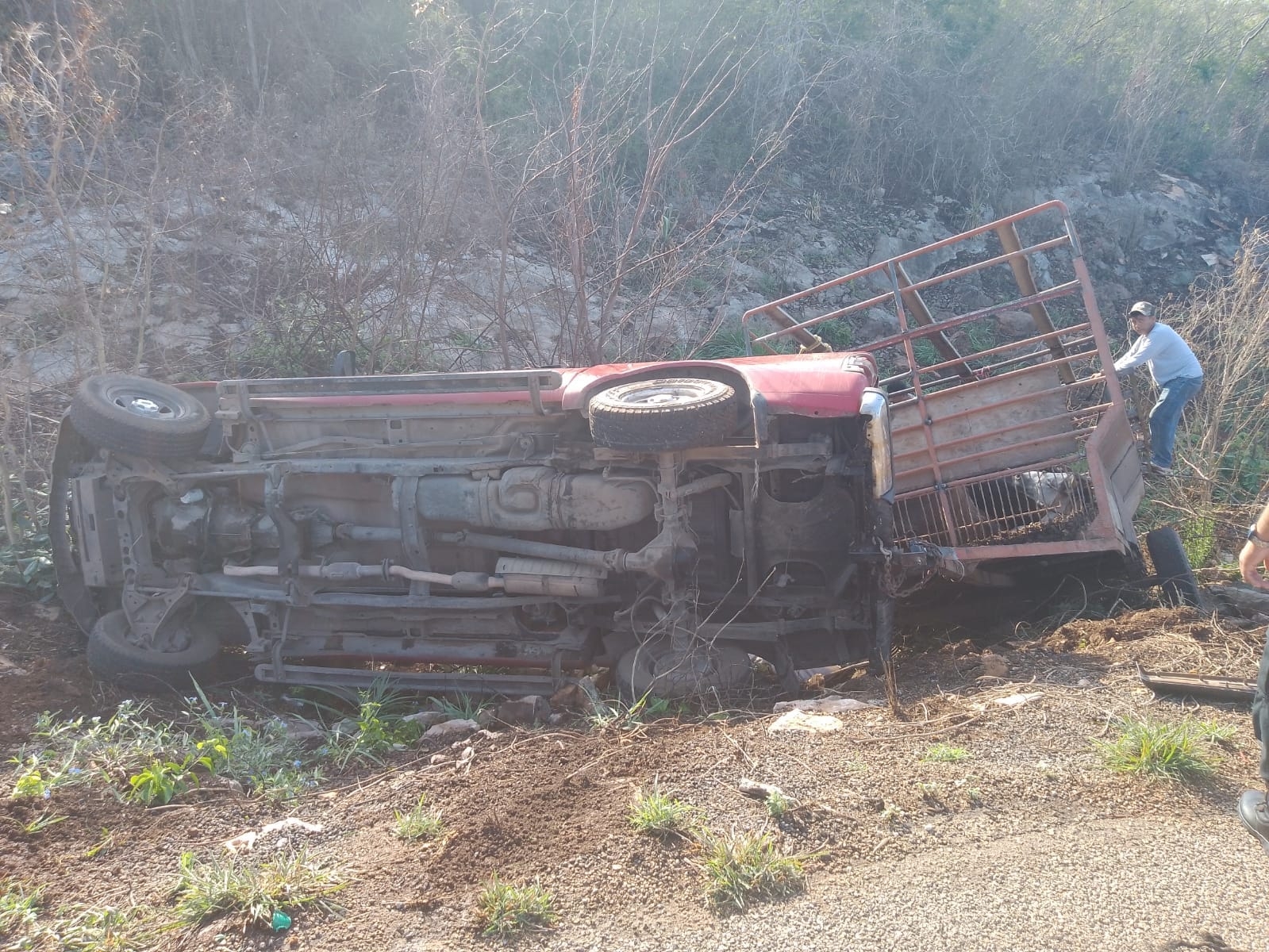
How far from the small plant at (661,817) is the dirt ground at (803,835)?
0.16 ft

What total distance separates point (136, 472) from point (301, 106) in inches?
345

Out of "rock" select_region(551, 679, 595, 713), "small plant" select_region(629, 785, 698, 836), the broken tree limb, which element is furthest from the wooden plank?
"small plant" select_region(629, 785, 698, 836)

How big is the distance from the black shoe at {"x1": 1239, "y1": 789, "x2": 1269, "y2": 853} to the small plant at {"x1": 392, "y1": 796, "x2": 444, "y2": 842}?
2405 mm

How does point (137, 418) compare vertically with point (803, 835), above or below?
above

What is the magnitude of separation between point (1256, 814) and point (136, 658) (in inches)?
205

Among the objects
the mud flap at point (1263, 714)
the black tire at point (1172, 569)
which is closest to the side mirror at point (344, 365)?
the mud flap at point (1263, 714)

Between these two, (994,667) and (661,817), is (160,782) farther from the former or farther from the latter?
(994,667)

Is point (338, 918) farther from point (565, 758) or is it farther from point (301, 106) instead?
point (301, 106)

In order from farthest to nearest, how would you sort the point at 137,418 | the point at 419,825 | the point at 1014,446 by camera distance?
the point at 1014,446 < the point at 137,418 < the point at 419,825

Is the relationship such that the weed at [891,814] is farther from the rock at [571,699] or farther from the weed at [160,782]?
the weed at [160,782]

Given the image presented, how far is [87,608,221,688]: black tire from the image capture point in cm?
531

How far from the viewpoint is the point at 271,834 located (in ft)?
11.2

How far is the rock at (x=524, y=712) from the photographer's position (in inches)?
189

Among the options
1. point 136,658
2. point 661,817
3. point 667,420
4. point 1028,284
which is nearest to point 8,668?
point 136,658
